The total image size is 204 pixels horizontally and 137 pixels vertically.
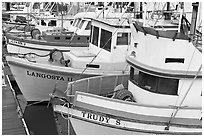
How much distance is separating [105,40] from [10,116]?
440 centimetres

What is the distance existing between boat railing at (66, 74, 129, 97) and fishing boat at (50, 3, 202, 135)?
0.97 metres

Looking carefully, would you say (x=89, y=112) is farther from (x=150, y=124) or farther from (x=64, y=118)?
(x=150, y=124)

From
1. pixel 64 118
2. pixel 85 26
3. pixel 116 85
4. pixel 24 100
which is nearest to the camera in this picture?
pixel 64 118

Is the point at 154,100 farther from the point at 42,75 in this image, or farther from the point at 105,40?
the point at 42,75

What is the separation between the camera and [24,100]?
1305 centimetres

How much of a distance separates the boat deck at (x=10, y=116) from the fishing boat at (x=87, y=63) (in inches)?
34.5

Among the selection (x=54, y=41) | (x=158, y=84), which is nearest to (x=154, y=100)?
(x=158, y=84)

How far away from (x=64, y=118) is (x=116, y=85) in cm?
263

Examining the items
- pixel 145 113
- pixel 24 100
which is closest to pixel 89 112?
pixel 145 113

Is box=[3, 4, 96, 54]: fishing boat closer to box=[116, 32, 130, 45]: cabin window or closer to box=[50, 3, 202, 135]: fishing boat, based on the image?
box=[116, 32, 130, 45]: cabin window

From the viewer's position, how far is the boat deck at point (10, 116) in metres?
8.72

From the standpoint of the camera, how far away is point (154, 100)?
288 inches

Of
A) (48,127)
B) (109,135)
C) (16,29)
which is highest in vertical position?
(16,29)

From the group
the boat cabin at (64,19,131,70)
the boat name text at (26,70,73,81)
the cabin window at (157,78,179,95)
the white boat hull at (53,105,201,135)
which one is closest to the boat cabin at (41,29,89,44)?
the boat cabin at (64,19,131,70)
